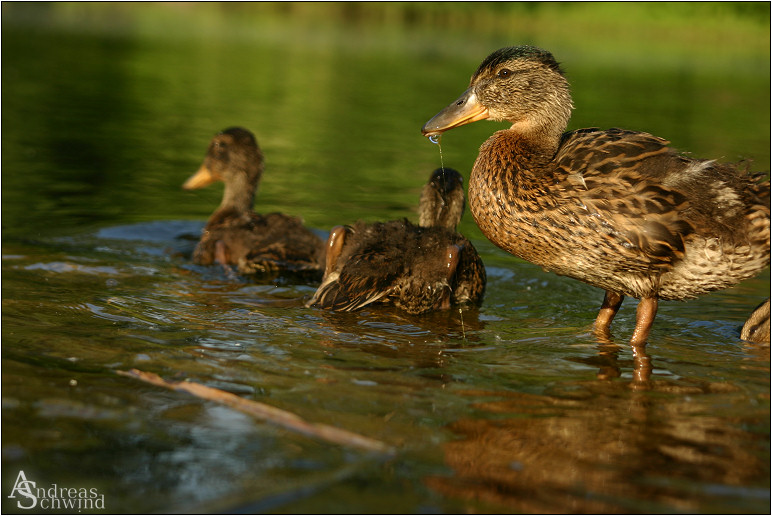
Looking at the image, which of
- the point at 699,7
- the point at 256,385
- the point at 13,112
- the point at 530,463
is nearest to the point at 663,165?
the point at 530,463

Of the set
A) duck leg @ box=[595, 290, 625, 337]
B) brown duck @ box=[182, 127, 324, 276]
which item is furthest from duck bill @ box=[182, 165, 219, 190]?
duck leg @ box=[595, 290, 625, 337]

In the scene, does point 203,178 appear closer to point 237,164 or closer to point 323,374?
point 237,164

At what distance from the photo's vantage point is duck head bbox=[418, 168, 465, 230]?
6.91 meters

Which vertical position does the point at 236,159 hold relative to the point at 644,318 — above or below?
above

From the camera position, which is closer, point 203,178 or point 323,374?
point 323,374

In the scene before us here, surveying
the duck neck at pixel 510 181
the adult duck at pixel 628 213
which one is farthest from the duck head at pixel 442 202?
the adult duck at pixel 628 213

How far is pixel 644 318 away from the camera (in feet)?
17.5

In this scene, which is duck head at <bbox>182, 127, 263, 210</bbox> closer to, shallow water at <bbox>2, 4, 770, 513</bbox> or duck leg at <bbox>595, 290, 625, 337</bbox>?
shallow water at <bbox>2, 4, 770, 513</bbox>

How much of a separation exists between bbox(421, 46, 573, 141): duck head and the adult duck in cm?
23

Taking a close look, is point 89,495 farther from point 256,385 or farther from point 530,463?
point 530,463

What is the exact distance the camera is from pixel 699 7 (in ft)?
109

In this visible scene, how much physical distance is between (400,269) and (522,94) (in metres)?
1.43

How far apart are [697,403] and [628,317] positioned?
77.2 inches

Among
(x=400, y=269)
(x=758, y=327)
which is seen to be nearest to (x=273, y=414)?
(x=400, y=269)
